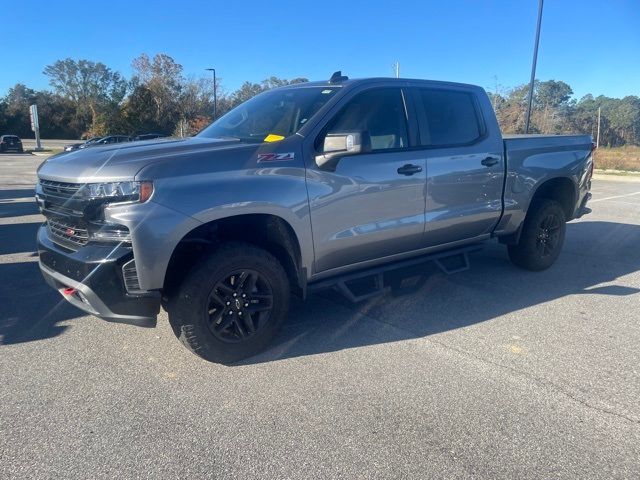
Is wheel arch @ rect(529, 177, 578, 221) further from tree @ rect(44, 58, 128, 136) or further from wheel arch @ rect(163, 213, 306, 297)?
tree @ rect(44, 58, 128, 136)

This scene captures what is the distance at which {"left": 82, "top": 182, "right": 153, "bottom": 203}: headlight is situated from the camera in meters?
2.99

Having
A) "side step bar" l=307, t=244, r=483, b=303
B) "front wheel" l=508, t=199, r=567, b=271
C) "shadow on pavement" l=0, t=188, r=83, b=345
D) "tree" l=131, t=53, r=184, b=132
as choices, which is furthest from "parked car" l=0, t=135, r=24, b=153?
"front wheel" l=508, t=199, r=567, b=271

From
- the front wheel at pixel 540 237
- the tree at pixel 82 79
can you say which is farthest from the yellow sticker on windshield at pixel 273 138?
the tree at pixel 82 79

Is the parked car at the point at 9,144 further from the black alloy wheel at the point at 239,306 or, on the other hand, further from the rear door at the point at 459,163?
the black alloy wheel at the point at 239,306

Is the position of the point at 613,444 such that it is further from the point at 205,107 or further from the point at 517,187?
the point at 205,107

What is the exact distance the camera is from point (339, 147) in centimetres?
352

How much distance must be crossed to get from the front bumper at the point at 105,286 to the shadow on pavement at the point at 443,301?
3.03ft

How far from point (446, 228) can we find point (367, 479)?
2.79 metres

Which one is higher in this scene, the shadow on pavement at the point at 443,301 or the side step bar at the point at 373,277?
the side step bar at the point at 373,277

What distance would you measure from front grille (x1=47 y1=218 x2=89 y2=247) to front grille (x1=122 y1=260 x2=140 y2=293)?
0.38m

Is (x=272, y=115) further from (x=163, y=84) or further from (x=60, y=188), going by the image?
(x=163, y=84)

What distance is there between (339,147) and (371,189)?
1.87ft

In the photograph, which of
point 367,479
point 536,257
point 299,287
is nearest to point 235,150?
point 299,287

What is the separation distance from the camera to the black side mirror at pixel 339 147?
3.48 m
